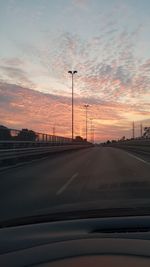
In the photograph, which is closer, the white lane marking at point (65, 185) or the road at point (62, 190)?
the road at point (62, 190)

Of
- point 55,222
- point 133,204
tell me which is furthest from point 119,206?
point 55,222

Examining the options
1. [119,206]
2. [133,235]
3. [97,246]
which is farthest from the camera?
[119,206]

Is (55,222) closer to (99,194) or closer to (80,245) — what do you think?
(80,245)

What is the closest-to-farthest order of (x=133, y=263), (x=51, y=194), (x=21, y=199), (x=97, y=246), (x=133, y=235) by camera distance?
(x=133, y=263) < (x=97, y=246) < (x=133, y=235) < (x=21, y=199) < (x=51, y=194)

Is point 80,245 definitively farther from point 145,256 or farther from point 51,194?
point 51,194

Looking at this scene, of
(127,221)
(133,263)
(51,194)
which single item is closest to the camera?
(133,263)

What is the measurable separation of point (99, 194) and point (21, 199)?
6.33 feet

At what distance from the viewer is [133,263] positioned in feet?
9.64

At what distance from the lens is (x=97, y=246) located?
11.0 ft

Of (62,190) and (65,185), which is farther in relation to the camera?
(65,185)

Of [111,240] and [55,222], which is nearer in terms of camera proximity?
[111,240]

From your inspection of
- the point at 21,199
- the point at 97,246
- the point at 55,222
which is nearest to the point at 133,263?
the point at 97,246

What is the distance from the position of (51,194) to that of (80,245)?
10187mm

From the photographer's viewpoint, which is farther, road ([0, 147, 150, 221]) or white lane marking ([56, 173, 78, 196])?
white lane marking ([56, 173, 78, 196])
